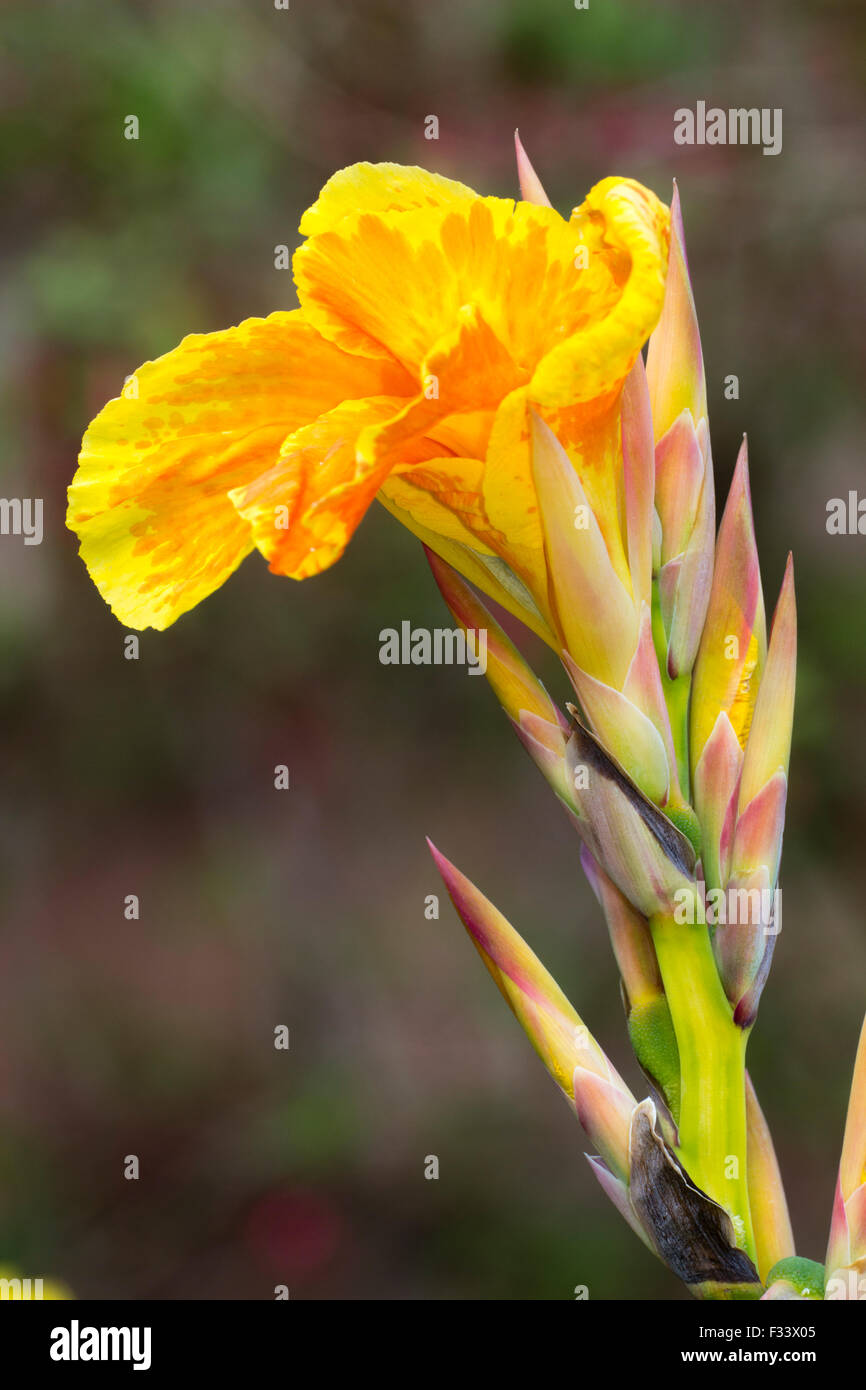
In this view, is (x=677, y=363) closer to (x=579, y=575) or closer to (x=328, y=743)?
(x=579, y=575)

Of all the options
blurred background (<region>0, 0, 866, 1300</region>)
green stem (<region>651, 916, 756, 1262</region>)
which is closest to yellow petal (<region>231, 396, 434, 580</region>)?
green stem (<region>651, 916, 756, 1262</region>)

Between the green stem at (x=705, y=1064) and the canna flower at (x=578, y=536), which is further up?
the canna flower at (x=578, y=536)

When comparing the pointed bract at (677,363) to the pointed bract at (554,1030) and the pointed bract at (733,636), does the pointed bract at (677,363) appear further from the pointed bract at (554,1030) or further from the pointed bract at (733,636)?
the pointed bract at (554,1030)

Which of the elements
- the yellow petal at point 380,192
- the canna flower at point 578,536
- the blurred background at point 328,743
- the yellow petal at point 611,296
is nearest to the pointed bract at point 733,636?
the canna flower at point 578,536

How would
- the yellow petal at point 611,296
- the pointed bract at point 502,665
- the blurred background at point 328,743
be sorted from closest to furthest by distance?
the yellow petal at point 611,296, the pointed bract at point 502,665, the blurred background at point 328,743

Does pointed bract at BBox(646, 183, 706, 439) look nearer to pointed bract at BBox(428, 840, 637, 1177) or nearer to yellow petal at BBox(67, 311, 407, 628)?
yellow petal at BBox(67, 311, 407, 628)

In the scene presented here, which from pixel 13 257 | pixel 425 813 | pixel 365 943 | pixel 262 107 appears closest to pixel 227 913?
pixel 365 943

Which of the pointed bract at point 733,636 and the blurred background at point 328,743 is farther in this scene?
the blurred background at point 328,743

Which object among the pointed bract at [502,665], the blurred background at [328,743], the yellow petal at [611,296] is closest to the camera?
the yellow petal at [611,296]
